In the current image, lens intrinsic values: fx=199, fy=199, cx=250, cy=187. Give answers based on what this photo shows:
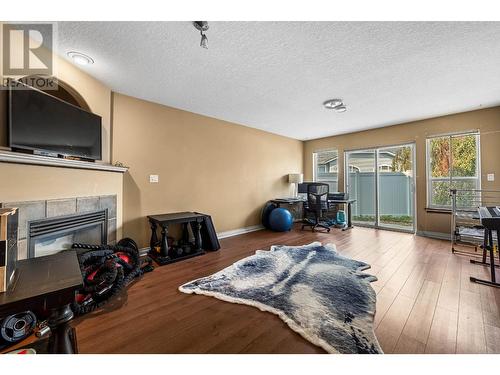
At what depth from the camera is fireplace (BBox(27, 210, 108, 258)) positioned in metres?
1.87

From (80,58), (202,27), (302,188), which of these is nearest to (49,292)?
(202,27)

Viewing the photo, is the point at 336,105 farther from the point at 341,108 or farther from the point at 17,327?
the point at 17,327

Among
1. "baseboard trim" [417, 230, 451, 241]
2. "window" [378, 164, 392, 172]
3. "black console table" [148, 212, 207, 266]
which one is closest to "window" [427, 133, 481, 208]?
"baseboard trim" [417, 230, 451, 241]

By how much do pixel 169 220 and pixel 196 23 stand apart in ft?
7.77

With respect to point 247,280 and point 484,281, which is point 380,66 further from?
point 247,280

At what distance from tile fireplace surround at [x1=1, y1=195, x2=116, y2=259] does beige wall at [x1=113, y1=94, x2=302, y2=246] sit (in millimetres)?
309

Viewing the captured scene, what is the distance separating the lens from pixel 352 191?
5586 millimetres

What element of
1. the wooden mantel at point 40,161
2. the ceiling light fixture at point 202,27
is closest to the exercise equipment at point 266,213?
the wooden mantel at point 40,161

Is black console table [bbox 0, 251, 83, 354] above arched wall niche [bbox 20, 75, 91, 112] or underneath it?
underneath

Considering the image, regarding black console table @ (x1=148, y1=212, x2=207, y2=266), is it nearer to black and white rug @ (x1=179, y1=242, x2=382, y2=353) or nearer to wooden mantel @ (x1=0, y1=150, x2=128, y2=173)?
black and white rug @ (x1=179, y1=242, x2=382, y2=353)

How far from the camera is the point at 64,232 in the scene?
218 centimetres

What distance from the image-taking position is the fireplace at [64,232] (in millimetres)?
1867

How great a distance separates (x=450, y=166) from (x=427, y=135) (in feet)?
2.50

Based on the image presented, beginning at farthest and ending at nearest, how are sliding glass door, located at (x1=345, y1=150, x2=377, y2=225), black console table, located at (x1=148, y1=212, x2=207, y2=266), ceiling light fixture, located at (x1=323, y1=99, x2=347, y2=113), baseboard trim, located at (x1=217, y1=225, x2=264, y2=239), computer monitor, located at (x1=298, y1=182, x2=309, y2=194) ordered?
1. computer monitor, located at (x1=298, y1=182, x2=309, y2=194)
2. sliding glass door, located at (x1=345, y1=150, x2=377, y2=225)
3. baseboard trim, located at (x1=217, y1=225, x2=264, y2=239)
4. ceiling light fixture, located at (x1=323, y1=99, x2=347, y2=113)
5. black console table, located at (x1=148, y1=212, x2=207, y2=266)
